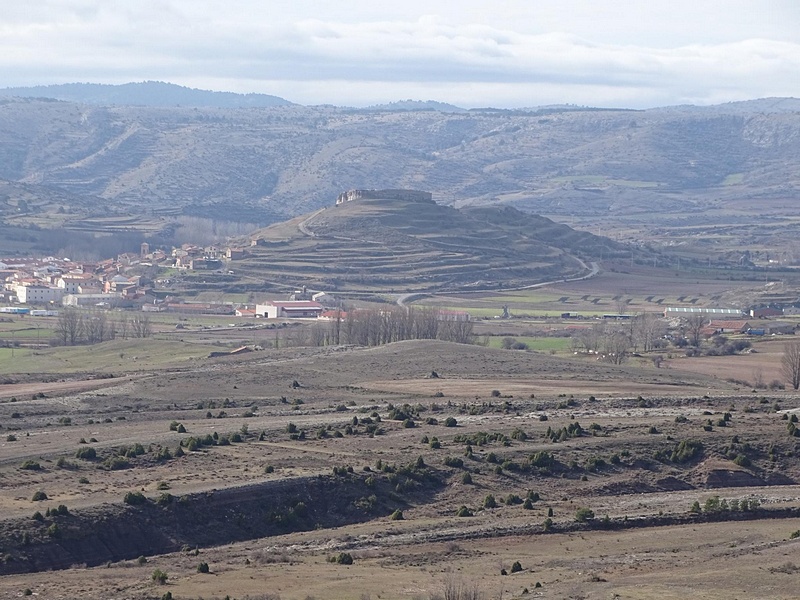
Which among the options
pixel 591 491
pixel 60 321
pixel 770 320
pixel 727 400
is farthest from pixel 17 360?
pixel 770 320

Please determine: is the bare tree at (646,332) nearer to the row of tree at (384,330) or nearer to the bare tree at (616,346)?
the bare tree at (616,346)

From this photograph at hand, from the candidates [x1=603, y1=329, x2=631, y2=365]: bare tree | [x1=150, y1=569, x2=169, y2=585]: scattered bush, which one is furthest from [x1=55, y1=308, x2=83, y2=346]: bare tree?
[x1=150, y1=569, x2=169, y2=585]: scattered bush

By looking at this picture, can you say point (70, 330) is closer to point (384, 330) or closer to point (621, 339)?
point (384, 330)

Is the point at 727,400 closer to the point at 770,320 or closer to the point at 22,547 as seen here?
the point at 22,547

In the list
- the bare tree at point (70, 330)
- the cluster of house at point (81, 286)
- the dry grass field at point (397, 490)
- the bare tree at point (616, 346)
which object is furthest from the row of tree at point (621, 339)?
the cluster of house at point (81, 286)

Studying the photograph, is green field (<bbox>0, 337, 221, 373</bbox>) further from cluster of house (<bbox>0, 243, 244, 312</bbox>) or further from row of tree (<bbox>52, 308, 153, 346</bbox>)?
cluster of house (<bbox>0, 243, 244, 312</bbox>)

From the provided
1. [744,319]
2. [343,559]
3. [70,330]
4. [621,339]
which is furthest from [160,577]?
[744,319]

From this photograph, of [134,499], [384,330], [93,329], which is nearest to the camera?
[134,499]
